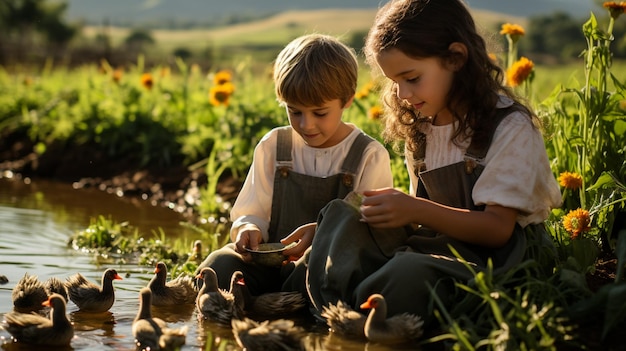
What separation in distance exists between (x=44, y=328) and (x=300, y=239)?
4.60 feet

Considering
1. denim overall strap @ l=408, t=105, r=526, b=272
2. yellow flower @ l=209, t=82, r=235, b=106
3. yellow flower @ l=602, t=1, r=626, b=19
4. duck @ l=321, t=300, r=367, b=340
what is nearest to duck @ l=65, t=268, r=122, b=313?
duck @ l=321, t=300, r=367, b=340

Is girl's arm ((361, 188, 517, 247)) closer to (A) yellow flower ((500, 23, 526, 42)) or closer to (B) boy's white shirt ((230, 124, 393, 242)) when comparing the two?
(B) boy's white shirt ((230, 124, 393, 242))

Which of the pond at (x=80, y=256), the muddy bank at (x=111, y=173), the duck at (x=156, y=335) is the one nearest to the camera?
the duck at (x=156, y=335)

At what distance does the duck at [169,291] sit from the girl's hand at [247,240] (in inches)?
13.5

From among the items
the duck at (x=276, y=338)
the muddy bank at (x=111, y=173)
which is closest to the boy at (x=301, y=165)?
the duck at (x=276, y=338)

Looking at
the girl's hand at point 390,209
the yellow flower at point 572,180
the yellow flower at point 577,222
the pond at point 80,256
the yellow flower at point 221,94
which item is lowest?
the pond at point 80,256

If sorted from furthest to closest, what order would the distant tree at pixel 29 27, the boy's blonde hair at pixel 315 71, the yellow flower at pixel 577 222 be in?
the distant tree at pixel 29 27 < the boy's blonde hair at pixel 315 71 < the yellow flower at pixel 577 222

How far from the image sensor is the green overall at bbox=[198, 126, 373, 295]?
211 inches

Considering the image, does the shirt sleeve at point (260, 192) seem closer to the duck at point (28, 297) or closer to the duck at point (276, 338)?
the duck at point (28, 297)

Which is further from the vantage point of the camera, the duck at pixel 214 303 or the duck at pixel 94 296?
the duck at pixel 94 296

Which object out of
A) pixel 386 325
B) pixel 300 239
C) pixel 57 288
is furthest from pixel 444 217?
pixel 57 288

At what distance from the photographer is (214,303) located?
487 centimetres

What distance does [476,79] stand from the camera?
4.74 m

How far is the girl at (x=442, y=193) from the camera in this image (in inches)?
178
